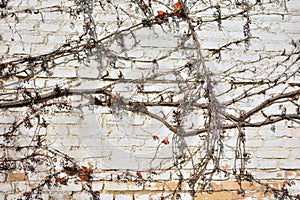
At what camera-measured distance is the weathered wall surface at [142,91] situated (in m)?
3.24

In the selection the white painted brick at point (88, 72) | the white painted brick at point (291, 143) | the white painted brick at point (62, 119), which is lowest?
the white painted brick at point (291, 143)

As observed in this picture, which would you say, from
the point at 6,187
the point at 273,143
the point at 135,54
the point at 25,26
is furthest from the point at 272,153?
the point at 25,26

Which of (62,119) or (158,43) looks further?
(158,43)

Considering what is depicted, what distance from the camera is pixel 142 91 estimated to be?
11.0 feet

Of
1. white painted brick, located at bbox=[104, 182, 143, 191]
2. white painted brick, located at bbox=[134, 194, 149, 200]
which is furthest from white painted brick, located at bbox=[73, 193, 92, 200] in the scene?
white painted brick, located at bbox=[134, 194, 149, 200]

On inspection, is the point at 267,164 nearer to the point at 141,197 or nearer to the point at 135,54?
the point at 141,197

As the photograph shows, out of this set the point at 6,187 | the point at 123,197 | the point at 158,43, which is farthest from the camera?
the point at 158,43

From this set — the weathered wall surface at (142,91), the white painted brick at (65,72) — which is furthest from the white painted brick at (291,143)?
the white painted brick at (65,72)

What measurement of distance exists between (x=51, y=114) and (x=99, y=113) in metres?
0.34

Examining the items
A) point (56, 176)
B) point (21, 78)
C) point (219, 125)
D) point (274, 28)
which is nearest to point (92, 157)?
point (56, 176)

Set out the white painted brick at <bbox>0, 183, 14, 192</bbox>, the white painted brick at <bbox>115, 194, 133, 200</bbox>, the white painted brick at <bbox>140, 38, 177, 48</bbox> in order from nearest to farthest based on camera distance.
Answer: the white painted brick at <bbox>0, 183, 14, 192</bbox>, the white painted brick at <bbox>115, 194, 133, 200</bbox>, the white painted brick at <bbox>140, 38, 177, 48</bbox>

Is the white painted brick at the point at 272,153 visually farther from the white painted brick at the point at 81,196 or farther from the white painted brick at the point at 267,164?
the white painted brick at the point at 81,196

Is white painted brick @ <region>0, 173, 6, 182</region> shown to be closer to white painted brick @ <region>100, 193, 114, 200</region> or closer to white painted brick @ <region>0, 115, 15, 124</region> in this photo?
white painted brick @ <region>0, 115, 15, 124</region>

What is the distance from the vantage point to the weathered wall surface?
10.6ft
